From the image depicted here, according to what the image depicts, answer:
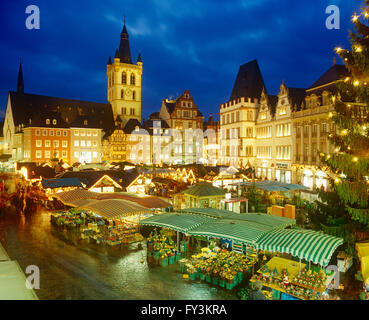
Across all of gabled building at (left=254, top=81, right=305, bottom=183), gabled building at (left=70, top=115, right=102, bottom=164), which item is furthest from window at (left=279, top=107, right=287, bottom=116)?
gabled building at (left=70, top=115, right=102, bottom=164)

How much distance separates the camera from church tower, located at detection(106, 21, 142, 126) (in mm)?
78938

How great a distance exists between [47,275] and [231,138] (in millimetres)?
45351

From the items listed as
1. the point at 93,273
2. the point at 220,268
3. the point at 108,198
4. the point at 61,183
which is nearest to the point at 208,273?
the point at 220,268

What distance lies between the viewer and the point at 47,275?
11.4m

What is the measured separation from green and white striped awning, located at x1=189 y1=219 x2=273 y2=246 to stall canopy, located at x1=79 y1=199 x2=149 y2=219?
4705 mm

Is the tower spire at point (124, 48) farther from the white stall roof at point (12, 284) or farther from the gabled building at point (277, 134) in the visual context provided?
the white stall roof at point (12, 284)

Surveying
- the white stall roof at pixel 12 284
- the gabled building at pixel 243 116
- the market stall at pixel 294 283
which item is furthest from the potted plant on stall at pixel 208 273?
the gabled building at pixel 243 116

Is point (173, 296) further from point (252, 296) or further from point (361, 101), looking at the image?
point (361, 101)

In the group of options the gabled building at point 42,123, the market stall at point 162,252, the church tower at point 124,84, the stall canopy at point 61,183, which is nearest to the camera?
the market stall at point 162,252

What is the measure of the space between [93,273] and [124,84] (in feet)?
243

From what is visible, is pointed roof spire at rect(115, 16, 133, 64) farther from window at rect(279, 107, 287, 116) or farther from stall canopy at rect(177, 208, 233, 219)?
stall canopy at rect(177, 208, 233, 219)

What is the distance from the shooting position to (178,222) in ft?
44.3

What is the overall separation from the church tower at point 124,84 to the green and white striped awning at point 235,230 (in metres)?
68.4

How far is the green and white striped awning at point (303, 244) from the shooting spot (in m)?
9.55
